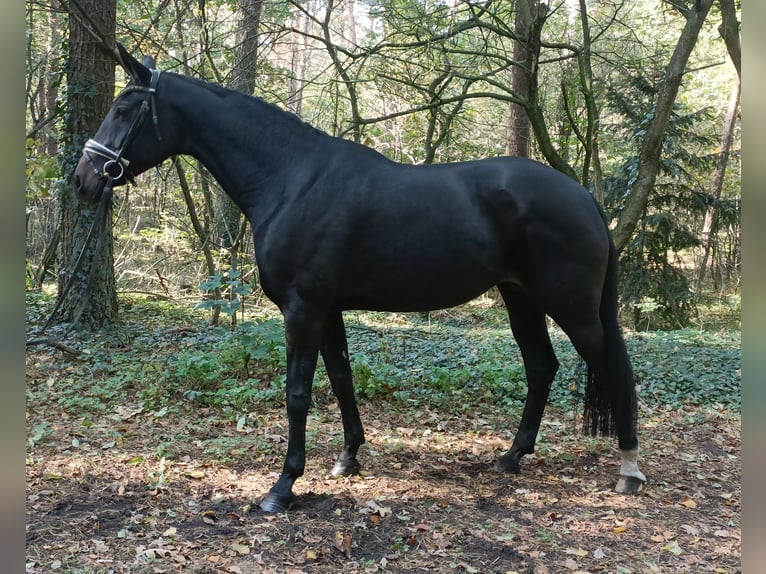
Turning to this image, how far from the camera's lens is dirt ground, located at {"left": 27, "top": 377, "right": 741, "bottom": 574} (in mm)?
2994

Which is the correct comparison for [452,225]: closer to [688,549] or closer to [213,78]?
[688,549]

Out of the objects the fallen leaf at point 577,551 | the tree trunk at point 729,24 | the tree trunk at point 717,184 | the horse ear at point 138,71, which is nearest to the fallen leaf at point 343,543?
the fallen leaf at point 577,551

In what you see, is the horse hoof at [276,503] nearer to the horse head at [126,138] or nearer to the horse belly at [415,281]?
the horse belly at [415,281]

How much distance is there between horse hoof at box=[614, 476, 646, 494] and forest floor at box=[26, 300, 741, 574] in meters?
0.06

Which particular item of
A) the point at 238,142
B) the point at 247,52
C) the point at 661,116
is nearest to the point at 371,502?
the point at 238,142

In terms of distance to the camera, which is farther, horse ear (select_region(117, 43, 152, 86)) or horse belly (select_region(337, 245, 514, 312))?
horse belly (select_region(337, 245, 514, 312))

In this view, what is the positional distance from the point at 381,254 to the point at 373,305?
36 cm

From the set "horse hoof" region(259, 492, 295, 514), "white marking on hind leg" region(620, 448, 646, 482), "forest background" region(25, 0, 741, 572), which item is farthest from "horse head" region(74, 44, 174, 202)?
"white marking on hind leg" region(620, 448, 646, 482)

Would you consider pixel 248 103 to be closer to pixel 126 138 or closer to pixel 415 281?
pixel 126 138

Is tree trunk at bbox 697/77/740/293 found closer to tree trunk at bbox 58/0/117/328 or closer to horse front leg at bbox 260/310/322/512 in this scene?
horse front leg at bbox 260/310/322/512

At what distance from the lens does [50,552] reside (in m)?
2.93

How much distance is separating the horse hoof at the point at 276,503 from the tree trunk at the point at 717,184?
9999 millimetres

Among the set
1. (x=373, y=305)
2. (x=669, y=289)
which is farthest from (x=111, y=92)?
(x=669, y=289)
